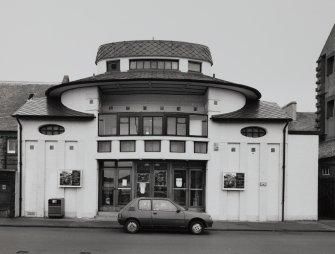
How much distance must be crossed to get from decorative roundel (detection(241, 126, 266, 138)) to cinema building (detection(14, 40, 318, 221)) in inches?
2.1

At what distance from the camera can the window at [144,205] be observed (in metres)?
18.6

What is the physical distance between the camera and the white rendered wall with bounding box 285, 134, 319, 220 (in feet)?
79.0

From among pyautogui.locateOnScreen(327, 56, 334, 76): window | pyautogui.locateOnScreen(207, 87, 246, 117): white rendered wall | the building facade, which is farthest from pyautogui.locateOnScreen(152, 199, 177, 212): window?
pyautogui.locateOnScreen(327, 56, 334, 76): window

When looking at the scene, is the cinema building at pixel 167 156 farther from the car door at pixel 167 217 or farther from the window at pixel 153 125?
the car door at pixel 167 217

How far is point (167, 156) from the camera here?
23.4m

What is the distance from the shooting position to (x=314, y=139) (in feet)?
80.3

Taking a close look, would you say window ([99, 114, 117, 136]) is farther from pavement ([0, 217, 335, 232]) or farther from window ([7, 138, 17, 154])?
window ([7, 138, 17, 154])

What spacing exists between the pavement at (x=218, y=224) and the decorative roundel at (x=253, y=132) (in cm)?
460

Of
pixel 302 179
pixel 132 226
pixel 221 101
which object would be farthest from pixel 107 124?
pixel 302 179

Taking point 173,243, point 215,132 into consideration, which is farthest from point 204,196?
point 173,243

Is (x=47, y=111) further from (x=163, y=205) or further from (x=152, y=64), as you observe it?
(x=163, y=205)

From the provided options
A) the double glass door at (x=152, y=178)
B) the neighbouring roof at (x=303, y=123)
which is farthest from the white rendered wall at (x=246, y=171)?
the neighbouring roof at (x=303, y=123)

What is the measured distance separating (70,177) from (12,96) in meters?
14.9

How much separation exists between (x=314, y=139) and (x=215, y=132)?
532 centimetres
